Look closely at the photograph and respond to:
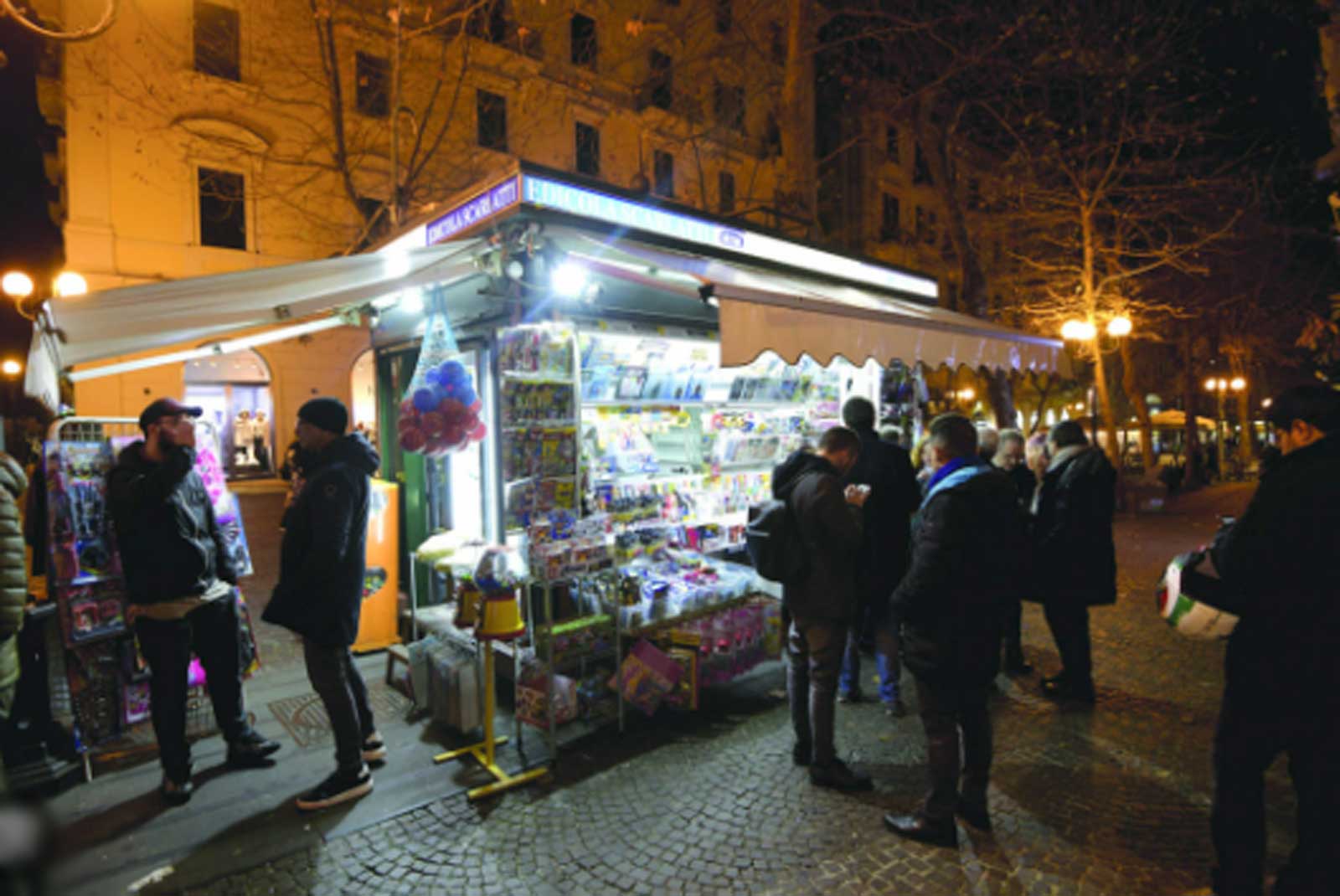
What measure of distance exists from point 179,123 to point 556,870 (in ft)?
53.2

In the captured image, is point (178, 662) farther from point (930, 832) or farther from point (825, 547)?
point (930, 832)

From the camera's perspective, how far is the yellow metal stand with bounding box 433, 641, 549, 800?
3764mm

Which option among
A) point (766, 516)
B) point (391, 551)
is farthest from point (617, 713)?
point (391, 551)

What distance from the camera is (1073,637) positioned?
490 cm

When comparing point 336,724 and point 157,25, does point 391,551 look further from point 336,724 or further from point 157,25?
point 157,25

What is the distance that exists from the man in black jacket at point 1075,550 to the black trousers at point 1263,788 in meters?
2.12

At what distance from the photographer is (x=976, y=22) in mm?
10531

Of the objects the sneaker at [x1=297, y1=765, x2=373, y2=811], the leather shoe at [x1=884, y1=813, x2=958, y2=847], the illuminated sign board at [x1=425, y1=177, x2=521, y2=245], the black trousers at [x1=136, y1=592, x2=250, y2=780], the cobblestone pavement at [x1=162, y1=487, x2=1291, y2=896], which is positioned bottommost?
the cobblestone pavement at [x1=162, y1=487, x2=1291, y2=896]

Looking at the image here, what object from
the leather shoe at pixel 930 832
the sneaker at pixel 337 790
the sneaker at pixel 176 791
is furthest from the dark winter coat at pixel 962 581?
the sneaker at pixel 176 791

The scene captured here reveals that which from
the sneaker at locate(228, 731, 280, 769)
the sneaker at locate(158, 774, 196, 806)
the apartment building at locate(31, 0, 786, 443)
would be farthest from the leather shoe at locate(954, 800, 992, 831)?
the apartment building at locate(31, 0, 786, 443)

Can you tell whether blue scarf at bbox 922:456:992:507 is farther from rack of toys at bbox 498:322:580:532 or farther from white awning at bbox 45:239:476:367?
white awning at bbox 45:239:476:367

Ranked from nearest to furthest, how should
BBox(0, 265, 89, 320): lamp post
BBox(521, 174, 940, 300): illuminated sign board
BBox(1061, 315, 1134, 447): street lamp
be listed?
BBox(0, 265, 89, 320): lamp post, BBox(521, 174, 940, 300): illuminated sign board, BBox(1061, 315, 1134, 447): street lamp

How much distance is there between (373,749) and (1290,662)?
4596 millimetres

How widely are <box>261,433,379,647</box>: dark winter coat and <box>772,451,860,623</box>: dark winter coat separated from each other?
246cm
